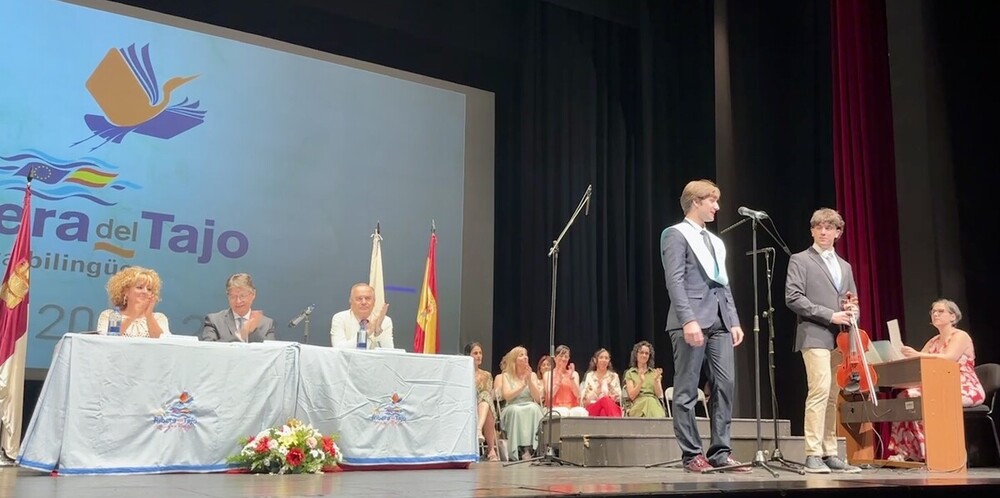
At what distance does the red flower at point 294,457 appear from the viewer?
3.73 metres

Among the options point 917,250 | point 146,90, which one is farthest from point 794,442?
point 146,90

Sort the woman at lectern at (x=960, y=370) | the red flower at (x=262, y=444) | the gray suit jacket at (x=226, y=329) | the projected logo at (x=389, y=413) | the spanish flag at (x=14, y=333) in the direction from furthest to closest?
the spanish flag at (x=14, y=333) < the woman at lectern at (x=960, y=370) < the gray suit jacket at (x=226, y=329) < the projected logo at (x=389, y=413) < the red flower at (x=262, y=444)

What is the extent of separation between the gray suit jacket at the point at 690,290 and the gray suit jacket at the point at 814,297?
577mm

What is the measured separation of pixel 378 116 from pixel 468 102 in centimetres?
106

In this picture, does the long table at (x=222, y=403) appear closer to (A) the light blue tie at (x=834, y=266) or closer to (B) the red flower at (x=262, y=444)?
(B) the red flower at (x=262, y=444)

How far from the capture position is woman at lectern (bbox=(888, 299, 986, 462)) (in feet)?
16.4

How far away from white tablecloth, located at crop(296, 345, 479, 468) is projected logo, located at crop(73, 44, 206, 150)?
3.25 m

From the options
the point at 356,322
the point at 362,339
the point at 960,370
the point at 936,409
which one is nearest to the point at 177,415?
the point at 362,339

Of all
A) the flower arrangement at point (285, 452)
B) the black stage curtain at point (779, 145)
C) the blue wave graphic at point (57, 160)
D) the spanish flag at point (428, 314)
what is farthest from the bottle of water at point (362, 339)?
the black stage curtain at point (779, 145)

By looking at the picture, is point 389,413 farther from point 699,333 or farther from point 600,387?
point 600,387

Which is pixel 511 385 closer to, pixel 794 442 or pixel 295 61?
pixel 794 442

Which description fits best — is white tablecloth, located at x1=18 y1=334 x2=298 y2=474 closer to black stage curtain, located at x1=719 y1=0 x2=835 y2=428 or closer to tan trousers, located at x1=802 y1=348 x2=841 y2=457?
tan trousers, located at x1=802 y1=348 x2=841 y2=457

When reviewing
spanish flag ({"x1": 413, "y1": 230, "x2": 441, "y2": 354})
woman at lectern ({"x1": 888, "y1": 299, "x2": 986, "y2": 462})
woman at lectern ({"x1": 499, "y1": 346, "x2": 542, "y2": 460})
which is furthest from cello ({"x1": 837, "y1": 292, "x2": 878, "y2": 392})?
spanish flag ({"x1": 413, "y1": 230, "x2": 441, "y2": 354})

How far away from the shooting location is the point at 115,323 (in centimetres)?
398
